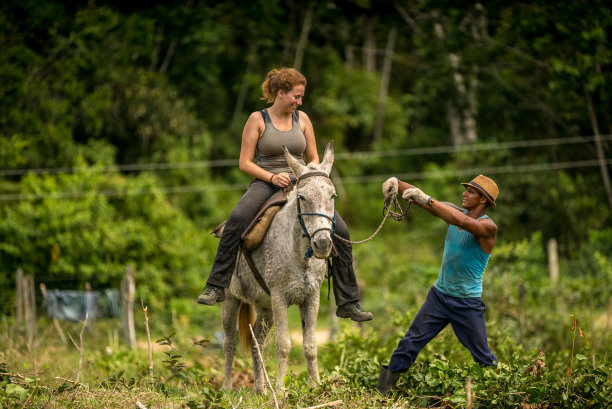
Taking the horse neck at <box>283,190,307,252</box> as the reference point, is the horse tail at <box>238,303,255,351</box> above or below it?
below

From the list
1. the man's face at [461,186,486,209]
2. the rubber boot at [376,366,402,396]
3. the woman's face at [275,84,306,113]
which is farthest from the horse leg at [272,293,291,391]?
the man's face at [461,186,486,209]

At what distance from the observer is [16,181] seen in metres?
21.9

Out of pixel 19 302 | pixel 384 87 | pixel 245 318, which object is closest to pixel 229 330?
pixel 245 318

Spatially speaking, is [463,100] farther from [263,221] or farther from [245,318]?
[263,221]

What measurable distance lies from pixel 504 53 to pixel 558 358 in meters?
14.7

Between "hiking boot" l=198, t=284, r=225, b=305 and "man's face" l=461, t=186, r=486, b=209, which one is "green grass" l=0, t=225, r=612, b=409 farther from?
"man's face" l=461, t=186, r=486, b=209

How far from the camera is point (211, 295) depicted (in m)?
6.98

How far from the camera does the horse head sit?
19.4 feet

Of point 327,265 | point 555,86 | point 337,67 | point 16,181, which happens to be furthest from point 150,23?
point 327,265

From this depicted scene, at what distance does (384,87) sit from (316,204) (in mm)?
29645

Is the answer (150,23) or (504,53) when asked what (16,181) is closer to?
(150,23)

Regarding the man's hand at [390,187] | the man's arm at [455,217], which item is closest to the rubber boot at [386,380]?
the man's arm at [455,217]

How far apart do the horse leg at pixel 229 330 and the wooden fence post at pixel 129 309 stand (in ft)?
25.6

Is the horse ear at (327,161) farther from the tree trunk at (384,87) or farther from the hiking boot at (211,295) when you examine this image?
the tree trunk at (384,87)
